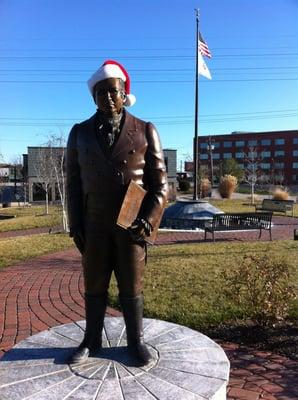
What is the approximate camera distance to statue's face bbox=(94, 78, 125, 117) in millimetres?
3215

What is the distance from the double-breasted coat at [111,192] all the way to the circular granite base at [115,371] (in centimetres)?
52

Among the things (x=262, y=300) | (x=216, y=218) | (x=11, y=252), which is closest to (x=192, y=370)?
(x=262, y=300)

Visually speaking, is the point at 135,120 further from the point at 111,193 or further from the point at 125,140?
the point at 111,193

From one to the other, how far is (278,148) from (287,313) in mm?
79705

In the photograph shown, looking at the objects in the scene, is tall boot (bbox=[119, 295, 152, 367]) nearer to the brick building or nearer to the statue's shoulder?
the statue's shoulder

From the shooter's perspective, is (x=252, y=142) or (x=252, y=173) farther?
(x=252, y=142)

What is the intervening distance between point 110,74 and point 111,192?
2.69ft

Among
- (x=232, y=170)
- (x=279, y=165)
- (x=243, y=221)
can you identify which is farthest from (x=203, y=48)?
(x=279, y=165)

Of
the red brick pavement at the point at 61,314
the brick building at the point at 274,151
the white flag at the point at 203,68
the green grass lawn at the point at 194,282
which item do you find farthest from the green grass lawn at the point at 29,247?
the brick building at the point at 274,151

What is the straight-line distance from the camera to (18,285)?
23.4ft

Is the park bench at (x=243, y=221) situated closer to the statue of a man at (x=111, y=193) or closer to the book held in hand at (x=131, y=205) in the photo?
the statue of a man at (x=111, y=193)

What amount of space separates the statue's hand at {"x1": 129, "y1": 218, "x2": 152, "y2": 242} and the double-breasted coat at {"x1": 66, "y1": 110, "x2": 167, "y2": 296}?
5 centimetres

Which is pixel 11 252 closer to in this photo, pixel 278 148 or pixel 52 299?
pixel 52 299

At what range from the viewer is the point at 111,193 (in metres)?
3.22
